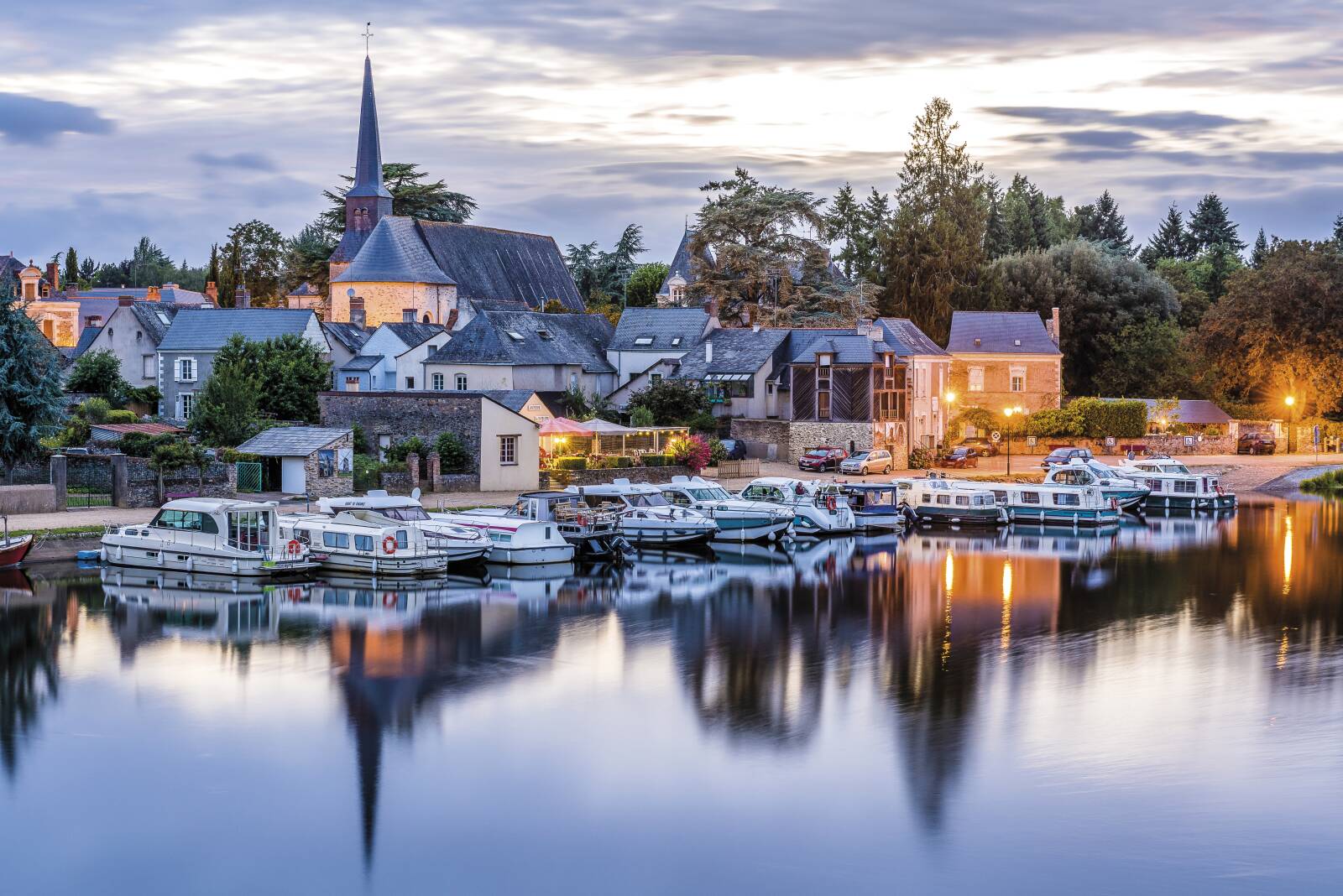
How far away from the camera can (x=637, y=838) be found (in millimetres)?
20594

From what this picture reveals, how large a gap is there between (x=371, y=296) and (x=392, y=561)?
48603 mm

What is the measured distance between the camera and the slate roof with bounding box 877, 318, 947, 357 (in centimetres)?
6938

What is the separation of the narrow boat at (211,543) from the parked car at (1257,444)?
5341cm

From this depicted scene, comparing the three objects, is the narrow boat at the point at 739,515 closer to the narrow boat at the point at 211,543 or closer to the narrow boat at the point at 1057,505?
the narrow boat at the point at 1057,505

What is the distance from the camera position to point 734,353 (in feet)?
228

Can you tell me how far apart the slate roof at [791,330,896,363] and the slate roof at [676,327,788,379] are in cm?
193

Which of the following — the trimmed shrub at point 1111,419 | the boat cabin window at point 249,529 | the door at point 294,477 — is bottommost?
the boat cabin window at point 249,529

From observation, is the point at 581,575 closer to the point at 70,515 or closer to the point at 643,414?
the point at 70,515

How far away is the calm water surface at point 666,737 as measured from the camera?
1981 centimetres

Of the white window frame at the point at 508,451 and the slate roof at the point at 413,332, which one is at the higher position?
the slate roof at the point at 413,332

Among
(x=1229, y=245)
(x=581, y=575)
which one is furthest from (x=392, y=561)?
(x=1229, y=245)

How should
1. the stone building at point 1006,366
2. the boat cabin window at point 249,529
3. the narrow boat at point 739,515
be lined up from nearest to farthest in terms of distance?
the boat cabin window at point 249,529
the narrow boat at point 739,515
the stone building at point 1006,366

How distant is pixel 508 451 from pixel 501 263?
42.0 metres

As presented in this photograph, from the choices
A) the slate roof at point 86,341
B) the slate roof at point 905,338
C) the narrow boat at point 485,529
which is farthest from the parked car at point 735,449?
the slate roof at point 86,341
